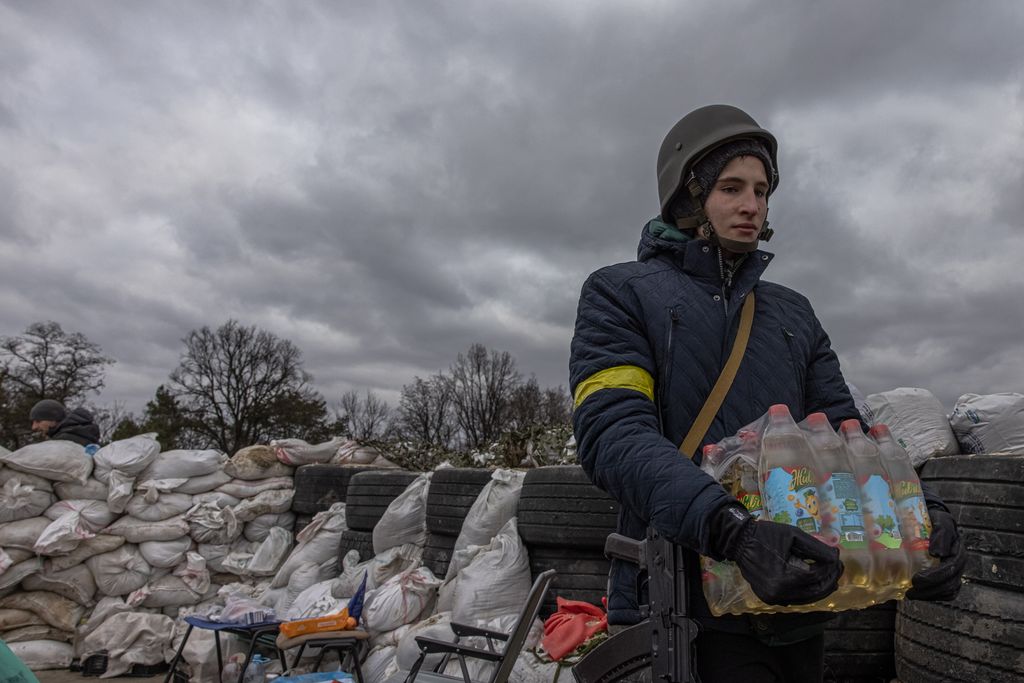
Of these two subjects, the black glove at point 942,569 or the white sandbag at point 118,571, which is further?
the white sandbag at point 118,571

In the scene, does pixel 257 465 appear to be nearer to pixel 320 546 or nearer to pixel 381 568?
pixel 320 546

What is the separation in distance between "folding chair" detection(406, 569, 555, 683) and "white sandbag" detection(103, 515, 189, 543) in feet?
12.1

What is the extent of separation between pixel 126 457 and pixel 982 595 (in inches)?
247

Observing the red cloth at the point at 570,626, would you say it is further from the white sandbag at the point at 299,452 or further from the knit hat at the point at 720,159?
the white sandbag at the point at 299,452

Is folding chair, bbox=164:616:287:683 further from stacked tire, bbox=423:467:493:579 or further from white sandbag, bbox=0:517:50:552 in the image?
white sandbag, bbox=0:517:50:552

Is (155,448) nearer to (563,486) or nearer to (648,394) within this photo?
(563,486)

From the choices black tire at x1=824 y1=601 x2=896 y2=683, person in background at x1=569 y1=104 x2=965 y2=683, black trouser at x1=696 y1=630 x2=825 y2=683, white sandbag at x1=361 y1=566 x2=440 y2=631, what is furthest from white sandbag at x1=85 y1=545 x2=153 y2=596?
black trouser at x1=696 y1=630 x2=825 y2=683

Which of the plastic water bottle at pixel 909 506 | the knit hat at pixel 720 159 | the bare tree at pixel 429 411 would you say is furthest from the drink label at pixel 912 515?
the bare tree at pixel 429 411

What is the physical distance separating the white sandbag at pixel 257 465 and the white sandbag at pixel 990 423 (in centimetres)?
553

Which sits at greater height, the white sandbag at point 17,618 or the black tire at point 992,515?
the black tire at point 992,515

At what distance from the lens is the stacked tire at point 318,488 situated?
257 inches

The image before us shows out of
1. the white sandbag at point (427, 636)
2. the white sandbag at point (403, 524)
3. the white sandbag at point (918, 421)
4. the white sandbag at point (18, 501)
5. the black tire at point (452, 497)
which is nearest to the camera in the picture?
the white sandbag at point (918, 421)

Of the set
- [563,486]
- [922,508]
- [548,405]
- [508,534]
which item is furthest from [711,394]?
[548,405]

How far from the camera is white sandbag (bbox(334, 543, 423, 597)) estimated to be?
485 centimetres
